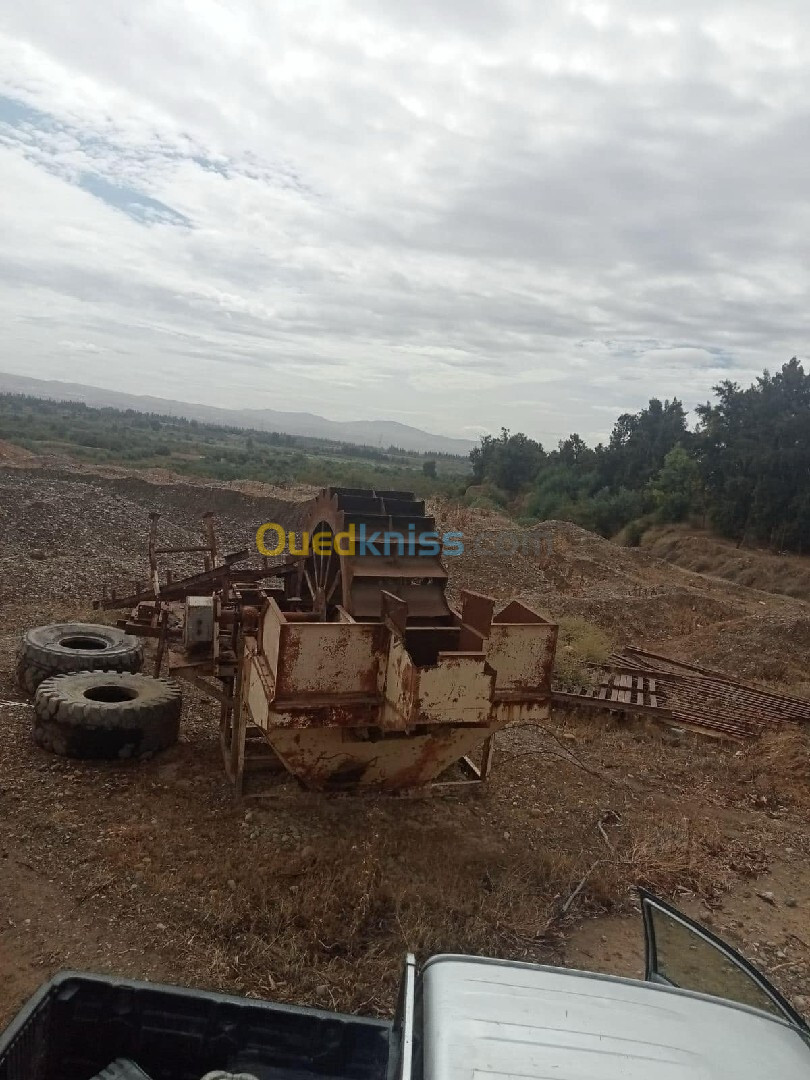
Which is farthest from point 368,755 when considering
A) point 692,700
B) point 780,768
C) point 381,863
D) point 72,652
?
point 692,700

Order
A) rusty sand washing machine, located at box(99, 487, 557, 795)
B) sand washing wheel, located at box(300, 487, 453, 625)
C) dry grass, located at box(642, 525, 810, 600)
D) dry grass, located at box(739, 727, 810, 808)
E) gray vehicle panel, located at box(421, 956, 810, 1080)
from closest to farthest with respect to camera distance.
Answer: gray vehicle panel, located at box(421, 956, 810, 1080) < rusty sand washing machine, located at box(99, 487, 557, 795) < sand washing wheel, located at box(300, 487, 453, 625) < dry grass, located at box(739, 727, 810, 808) < dry grass, located at box(642, 525, 810, 600)

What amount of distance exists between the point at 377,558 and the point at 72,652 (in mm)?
3770

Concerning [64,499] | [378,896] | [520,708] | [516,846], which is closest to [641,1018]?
[378,896]

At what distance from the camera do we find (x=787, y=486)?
2764 cm

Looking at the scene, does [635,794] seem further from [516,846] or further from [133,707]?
[133,707]

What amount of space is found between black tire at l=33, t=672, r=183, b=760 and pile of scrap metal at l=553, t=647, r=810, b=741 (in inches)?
182

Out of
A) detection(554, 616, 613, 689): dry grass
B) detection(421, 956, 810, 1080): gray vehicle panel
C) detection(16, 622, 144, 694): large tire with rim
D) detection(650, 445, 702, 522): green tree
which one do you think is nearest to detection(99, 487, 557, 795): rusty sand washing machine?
detection(16, 622, 144, 694): large tire with rim

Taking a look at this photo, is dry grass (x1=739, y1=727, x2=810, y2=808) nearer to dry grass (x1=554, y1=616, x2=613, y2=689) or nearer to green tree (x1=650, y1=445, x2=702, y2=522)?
dry grass (x1=554, y1=616, x2=613, y2=689)

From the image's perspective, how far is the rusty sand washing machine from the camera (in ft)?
15.2

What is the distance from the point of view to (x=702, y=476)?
102 ft

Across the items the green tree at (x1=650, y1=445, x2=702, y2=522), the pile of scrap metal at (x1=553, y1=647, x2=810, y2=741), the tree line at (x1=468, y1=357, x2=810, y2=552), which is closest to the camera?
the pile of scrap metal at (x1=553, y1=647, x2=810, y2=741)

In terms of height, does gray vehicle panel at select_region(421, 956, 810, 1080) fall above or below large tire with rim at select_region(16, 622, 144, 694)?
above

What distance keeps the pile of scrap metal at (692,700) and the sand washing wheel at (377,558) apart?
12.9ft

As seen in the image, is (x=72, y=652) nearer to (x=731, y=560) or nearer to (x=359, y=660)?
(x=359, y=660)
